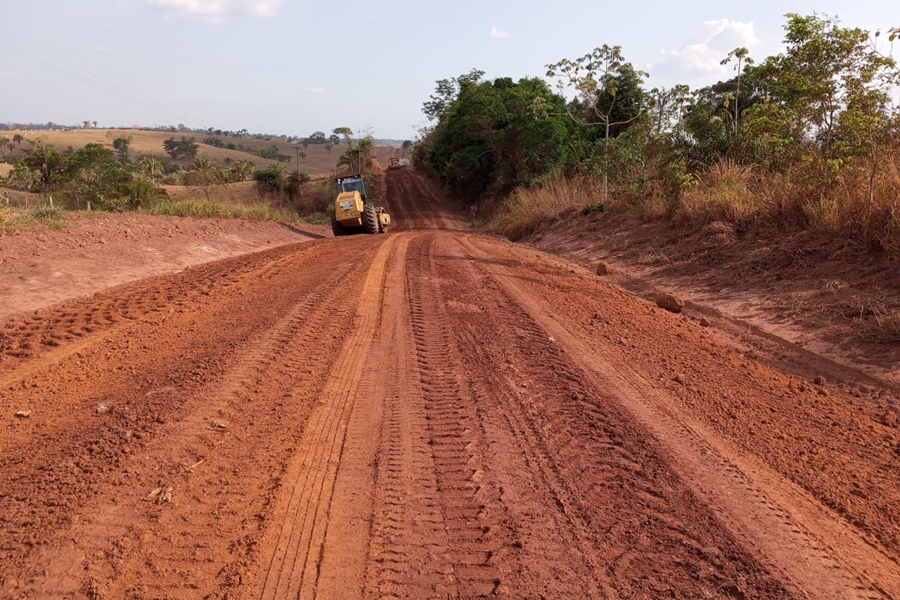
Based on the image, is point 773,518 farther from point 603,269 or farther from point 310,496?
point 603,269

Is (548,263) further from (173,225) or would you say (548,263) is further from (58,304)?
(173,225)

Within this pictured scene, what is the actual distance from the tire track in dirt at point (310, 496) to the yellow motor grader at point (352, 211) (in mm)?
16890

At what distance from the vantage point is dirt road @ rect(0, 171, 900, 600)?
273 cm

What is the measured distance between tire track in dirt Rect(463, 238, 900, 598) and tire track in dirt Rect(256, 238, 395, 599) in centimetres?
216

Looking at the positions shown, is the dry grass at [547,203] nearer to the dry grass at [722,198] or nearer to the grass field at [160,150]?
the dry grass at [722,198]

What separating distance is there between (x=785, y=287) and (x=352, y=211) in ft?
53.0

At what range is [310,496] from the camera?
10.8ft

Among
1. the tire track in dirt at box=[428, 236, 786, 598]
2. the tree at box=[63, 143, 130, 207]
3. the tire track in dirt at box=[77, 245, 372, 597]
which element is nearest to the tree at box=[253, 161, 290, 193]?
the tree at box=[63, 143, 130, 207]

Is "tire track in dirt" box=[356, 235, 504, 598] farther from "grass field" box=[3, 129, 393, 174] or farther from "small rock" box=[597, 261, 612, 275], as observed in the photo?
"grass field" box=[3, 129, 393, 174]

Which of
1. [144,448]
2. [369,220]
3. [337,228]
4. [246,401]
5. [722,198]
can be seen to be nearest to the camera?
[144,448]

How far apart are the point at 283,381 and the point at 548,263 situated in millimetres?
8281

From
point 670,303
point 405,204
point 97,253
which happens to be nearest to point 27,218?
point 97,253

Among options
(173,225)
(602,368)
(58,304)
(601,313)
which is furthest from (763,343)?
(173,225)

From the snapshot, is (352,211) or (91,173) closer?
(352,211)
